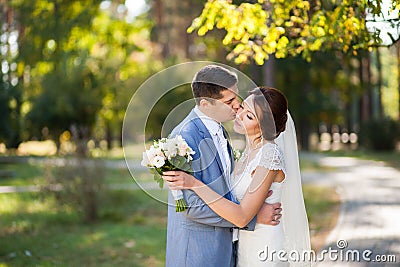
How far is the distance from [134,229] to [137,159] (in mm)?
8030

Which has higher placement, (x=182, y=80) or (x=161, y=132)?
(x=182, y=80)

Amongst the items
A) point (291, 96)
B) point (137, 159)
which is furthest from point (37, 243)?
point (291, 96)

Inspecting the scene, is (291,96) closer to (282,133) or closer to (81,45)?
(81,45)

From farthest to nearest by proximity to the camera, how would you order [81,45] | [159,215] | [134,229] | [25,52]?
1. [81,45]
2. [25,52]
3. [159,215]
4. [134,229]

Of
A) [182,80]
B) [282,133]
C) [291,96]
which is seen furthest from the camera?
[291,96]

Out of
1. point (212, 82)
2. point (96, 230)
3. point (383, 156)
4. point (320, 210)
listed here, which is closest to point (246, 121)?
point (212, 82)

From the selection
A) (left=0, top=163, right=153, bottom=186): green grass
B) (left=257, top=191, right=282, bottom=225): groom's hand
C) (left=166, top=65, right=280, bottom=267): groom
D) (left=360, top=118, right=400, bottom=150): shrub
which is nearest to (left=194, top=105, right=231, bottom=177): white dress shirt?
(left=166, top=65, right=280, bottom=267): groom

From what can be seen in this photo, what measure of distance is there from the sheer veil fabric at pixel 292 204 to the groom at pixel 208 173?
44cm

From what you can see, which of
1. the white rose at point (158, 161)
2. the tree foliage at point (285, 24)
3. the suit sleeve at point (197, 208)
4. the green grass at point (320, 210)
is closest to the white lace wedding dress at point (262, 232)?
the suit sleeve at point (197, 208)

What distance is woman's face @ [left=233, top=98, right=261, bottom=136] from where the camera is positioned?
4230 millimetres

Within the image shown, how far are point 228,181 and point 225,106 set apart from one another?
1.63 ft

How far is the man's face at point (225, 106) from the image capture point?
4.14m

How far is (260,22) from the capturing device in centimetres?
753

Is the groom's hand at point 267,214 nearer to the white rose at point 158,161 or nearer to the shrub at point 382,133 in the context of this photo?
the white rose at point 158,161
